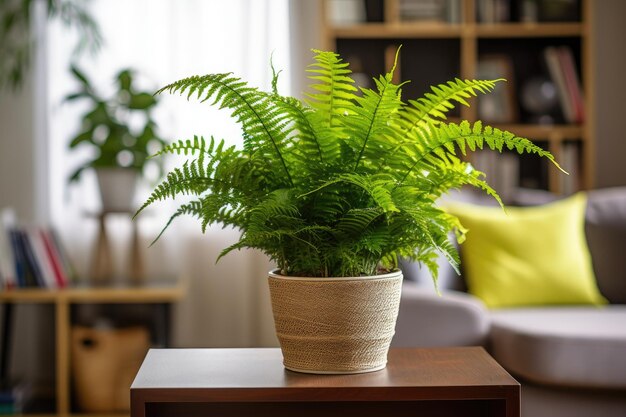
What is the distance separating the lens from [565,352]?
8.48ft

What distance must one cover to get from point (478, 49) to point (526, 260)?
124 centimetres

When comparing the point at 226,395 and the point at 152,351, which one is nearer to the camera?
the point at 226,395

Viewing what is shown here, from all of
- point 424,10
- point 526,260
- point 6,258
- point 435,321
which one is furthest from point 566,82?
point 6,258

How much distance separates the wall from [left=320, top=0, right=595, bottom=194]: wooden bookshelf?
0.56ft

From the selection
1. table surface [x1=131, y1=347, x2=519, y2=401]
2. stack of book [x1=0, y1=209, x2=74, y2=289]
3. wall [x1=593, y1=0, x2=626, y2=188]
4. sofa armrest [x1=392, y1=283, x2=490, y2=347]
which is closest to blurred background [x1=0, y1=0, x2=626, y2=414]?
wall [x1=593, y1=0, x2=626, y2=188]

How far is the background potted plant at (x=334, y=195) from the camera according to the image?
1399 millimetres

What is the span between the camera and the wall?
155 inches

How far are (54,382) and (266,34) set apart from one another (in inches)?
65.2

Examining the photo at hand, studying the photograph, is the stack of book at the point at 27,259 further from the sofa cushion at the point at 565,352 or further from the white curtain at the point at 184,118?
the sofa cushion at the point at 565,352

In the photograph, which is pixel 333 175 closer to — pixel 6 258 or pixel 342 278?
pixel 342 278

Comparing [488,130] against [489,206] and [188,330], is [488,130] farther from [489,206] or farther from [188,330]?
[188,330]

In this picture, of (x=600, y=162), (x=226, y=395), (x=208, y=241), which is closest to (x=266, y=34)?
(x=208, y=241)

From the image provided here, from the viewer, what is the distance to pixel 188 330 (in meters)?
3.81

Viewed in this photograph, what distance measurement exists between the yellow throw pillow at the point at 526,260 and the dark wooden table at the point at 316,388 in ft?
4.79
